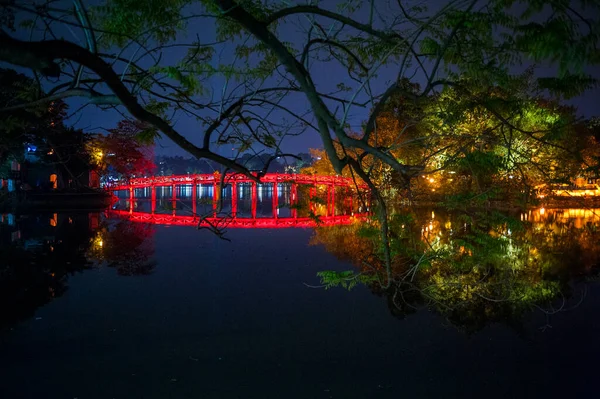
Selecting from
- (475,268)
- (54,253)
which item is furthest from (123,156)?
(475,268)

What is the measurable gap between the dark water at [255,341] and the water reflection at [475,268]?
22cm

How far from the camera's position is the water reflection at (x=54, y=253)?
7027 mm

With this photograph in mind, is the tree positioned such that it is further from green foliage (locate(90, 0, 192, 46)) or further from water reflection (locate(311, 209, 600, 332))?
green foliage (locate(90, 0, 192, 46))

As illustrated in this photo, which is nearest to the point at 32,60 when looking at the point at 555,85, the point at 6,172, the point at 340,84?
the point at 555,85

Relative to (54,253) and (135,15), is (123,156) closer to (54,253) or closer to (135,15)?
(54,253)

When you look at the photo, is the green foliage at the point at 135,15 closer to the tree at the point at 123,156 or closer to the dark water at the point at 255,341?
the dark water at the point at 255,341

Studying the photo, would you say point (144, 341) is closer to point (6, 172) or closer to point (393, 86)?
point (393, 86)

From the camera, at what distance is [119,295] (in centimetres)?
714

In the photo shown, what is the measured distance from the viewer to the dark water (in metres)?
4.11

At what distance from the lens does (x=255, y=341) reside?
5.19 meters

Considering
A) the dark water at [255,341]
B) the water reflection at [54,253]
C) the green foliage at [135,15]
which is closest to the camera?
the green foliage at [135,15]

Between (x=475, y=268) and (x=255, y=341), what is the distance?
480cm

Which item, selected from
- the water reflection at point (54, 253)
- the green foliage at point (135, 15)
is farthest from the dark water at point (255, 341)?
the green foliage at point (135, 15)

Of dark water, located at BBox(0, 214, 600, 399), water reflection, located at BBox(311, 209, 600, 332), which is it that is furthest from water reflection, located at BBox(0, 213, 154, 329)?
water reflection, located at BBox(311, 209, 600, 332)
